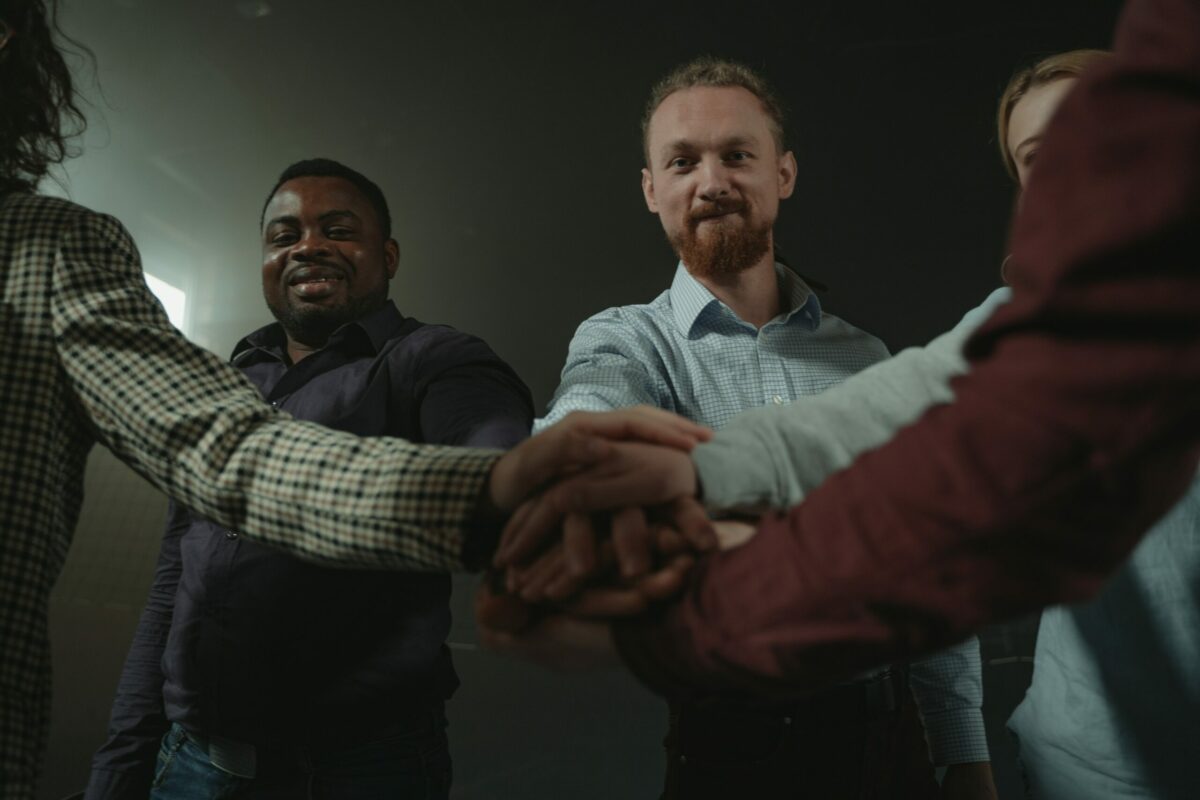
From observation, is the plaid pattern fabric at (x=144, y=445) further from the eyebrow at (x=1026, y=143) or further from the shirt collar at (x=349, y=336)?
the eyebrow at (x=1026, y=143)

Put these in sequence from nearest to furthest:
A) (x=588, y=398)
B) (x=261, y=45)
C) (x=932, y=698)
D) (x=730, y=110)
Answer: (x=588, y=398) → (x=932, y=698) → (x=730, y=110) → (x=261, y=45)

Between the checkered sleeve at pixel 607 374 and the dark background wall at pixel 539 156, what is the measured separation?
140 centimetres

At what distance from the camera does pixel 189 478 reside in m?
0.72

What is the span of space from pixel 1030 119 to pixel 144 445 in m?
1.38

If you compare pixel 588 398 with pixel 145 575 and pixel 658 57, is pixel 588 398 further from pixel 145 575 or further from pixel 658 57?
pixel 145 575

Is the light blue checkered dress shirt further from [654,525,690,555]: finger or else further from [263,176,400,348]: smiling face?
[263,176,400,348]: smiling face

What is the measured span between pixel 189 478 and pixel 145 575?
2.81m

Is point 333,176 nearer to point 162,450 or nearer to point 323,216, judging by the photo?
point 323,216

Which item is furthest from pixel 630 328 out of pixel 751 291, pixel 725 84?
pixel 725 84

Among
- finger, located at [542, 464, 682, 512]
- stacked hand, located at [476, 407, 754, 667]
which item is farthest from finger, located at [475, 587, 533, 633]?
finger, located at [542, 464, 682, 512]

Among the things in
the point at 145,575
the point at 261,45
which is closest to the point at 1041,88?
the point at 261,45

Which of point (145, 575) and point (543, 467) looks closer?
point (543, 467)

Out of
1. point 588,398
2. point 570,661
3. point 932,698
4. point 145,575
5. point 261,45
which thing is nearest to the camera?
point 570,661

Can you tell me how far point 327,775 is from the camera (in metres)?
1.08
